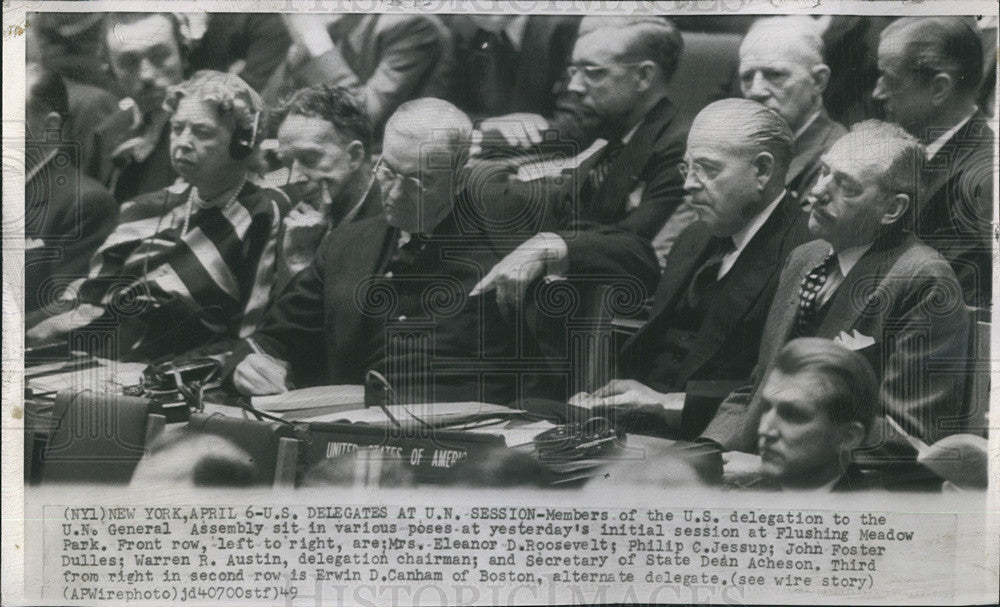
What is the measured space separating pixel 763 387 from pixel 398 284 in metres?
1.71

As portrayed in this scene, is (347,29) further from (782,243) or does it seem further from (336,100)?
(782,243)

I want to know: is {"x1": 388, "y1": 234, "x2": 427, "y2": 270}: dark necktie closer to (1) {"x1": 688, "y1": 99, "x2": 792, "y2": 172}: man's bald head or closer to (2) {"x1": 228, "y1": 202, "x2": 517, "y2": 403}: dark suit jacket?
(2) {"x1": 228, "y1": 202, "x2": 517, "y2": 403}: dark suit jacket

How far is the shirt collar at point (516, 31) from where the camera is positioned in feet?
12.8

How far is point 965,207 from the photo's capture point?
12.7ft

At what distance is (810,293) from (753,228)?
0.39 metres

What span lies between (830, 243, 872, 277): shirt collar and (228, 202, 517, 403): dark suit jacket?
4.98 feet

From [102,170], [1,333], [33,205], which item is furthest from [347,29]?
[1,333]

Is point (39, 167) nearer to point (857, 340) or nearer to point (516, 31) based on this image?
point (516, 31)

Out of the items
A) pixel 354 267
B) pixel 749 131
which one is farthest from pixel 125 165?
pixel 749 131

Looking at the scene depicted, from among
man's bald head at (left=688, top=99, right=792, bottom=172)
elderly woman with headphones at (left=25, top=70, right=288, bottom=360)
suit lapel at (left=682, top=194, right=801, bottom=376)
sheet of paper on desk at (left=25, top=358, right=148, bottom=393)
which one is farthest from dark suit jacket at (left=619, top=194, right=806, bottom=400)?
sheet of paper on desk at (left=25, top=358, right=148, bottom=393)

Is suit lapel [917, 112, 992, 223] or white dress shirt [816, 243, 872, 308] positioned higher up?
suit lapel [917, 112, 992, 223]

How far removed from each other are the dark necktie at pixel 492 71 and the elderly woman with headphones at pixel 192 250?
1008mm

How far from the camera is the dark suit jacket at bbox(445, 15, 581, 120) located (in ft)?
12.8

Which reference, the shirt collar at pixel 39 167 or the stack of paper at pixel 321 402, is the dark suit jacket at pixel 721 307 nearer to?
the stack of paper at pixel 321 402
